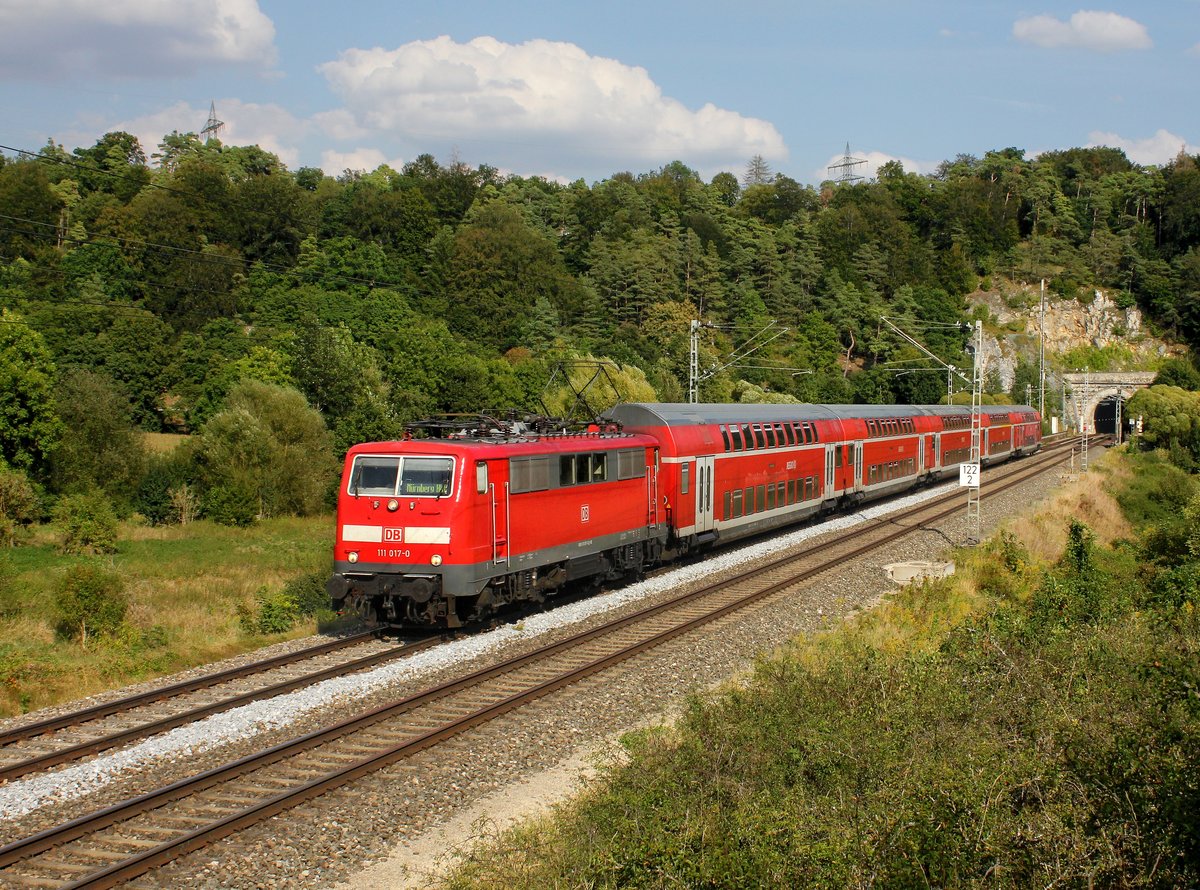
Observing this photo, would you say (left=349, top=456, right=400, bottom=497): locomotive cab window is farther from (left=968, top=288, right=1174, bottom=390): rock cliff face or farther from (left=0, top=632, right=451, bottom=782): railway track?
(left=968, top=288, right=1174, bottom=390): rock cliff face

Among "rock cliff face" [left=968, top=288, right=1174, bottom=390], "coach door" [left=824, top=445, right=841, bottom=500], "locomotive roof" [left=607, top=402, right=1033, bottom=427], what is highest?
"rock cliff face" [left=968, top=288, right=1174, bottom=390]

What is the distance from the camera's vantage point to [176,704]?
45.3 ft

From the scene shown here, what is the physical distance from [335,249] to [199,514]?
50461mm

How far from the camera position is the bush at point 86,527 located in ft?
117

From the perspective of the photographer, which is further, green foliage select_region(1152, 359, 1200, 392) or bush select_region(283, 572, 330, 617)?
green foliage select_region(1152, 359, 1200, 392)

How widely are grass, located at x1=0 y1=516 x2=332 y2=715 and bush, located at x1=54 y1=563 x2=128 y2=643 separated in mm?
364

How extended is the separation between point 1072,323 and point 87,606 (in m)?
125

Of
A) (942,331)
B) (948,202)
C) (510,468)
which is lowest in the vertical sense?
(510,468)

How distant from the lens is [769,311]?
113250 millimetres

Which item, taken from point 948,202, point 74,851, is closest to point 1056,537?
point 74,851

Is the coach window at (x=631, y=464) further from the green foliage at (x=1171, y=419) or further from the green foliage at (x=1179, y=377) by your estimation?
the green foliage at (x=1179, y=377)

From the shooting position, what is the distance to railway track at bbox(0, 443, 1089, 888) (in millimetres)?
8906

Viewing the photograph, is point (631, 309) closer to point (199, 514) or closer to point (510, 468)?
point (199, 514)

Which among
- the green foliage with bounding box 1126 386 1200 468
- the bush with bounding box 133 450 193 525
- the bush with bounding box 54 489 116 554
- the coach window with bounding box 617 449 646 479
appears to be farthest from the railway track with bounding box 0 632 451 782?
the green foliage with bounding box 1126 386 1200 468
